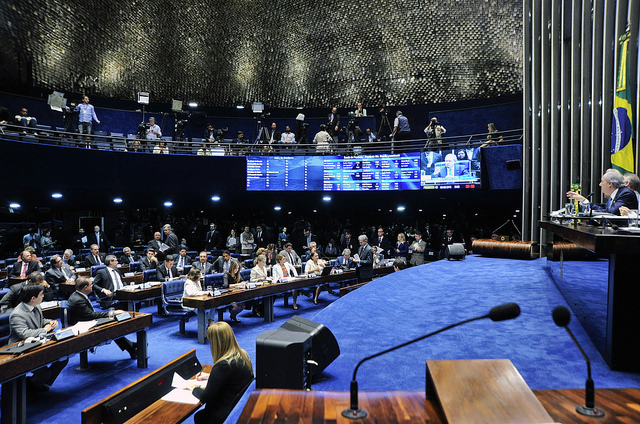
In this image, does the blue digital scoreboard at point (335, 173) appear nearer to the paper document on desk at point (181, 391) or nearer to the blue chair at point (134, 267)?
the blue chair at point (134, 267)

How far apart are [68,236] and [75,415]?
1314cm

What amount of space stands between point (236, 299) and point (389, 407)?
532 centimetres

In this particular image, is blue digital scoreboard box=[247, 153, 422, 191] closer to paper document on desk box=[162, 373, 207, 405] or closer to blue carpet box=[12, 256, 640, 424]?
blue carpet box=[12, 256, 640, 424]

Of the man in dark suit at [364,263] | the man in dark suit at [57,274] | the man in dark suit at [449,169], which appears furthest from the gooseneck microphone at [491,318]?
the man in dark suit at [449,169]

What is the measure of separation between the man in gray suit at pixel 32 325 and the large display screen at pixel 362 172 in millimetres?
8910

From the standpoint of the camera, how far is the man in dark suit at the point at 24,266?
821 centimetres

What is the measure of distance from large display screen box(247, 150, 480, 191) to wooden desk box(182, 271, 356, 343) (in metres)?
4.47

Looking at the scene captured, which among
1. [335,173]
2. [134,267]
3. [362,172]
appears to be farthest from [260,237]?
[134,267]

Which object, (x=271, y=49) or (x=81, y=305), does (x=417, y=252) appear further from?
(x=271, y=49)

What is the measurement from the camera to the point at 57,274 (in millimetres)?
7992

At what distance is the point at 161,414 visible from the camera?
3.02 m

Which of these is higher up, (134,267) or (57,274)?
(57,274)

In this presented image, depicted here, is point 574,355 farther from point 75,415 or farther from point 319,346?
point 75,415

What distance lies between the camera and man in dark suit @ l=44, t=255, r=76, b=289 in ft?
25.9
